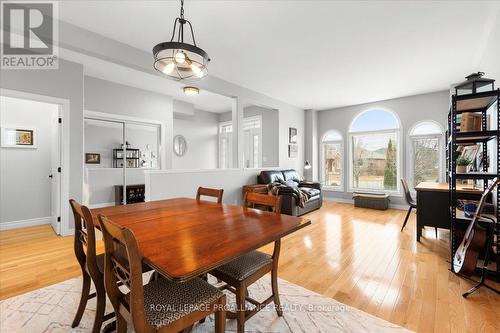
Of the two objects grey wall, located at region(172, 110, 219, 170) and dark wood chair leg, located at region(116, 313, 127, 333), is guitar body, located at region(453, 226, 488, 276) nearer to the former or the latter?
dark wood chair leg, located at region(116, 313, 127, 333)

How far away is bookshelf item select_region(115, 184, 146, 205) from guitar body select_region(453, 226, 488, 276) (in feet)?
17.7

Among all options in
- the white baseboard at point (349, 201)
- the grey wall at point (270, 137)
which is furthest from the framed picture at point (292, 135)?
the white baseboard at point (349, 201)

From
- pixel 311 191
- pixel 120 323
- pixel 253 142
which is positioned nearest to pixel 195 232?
pixel 120 323

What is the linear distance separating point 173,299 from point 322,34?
3241 mm

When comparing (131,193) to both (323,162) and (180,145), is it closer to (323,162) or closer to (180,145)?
(180,145)

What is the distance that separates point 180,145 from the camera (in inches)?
270

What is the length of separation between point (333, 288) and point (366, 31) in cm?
302

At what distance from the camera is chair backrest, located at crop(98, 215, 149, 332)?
91 centimetres

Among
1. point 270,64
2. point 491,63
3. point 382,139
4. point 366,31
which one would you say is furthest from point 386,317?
point 382,139

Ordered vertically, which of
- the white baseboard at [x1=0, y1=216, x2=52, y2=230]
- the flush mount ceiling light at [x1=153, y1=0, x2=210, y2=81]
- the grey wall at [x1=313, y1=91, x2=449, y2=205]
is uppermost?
the grey wall at [x1=313, y1=91, x2=449, y2=205]

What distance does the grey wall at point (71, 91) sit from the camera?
3214mm

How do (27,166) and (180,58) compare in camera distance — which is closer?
(180,58)

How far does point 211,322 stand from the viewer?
171 cm

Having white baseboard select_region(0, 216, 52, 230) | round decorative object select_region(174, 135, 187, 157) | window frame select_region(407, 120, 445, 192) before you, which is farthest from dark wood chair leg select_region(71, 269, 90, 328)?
window frame select_region(407, 120, 445, 192)
